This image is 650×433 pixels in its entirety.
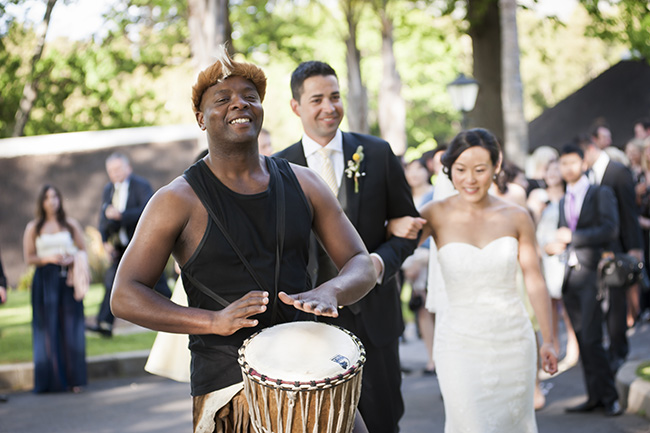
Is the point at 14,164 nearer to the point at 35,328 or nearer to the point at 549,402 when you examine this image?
the point at 35,328

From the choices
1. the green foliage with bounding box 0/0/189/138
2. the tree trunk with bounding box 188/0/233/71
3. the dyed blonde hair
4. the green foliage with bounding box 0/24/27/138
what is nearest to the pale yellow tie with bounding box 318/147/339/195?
the dyed blonde hair

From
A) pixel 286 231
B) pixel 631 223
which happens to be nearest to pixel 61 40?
pixel 631 223

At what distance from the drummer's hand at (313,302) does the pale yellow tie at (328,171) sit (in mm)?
2036

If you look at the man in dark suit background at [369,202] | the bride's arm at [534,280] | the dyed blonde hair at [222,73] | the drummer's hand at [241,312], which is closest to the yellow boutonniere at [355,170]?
the man in dark suit background at [369,202]

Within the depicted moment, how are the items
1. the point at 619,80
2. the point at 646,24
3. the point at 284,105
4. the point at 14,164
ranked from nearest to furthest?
the point at 646,24, the point at 14,164, the point at 619,80, the point at 284,105

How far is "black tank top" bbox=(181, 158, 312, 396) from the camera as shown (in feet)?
10.5

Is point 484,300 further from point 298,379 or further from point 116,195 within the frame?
point 116,195

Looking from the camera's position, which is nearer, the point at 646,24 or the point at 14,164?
the point at 646,24

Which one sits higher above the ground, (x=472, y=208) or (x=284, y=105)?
(x=284, y=105)

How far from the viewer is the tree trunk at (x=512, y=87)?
16016 mm

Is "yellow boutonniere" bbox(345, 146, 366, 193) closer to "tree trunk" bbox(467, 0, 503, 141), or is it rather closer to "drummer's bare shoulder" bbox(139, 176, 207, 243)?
"drummer's bare shoulder" bbox(139, 176, 207, 243)

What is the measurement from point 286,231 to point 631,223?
6766 mm

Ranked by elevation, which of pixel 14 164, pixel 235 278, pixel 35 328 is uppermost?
pixel 14 164

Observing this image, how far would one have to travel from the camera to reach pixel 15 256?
808 inches
